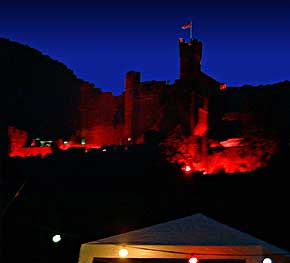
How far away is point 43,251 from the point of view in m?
12.6

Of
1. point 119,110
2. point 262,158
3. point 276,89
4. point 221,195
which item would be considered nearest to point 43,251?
point 221,195

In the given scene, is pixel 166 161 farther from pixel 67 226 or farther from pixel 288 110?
pixel 288 110

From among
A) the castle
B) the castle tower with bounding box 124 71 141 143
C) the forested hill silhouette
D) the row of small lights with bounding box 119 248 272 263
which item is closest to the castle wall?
the castle

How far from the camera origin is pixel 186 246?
6.04 meters

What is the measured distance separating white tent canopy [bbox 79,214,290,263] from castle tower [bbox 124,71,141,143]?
3014cm

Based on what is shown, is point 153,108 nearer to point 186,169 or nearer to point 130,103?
point 130,103

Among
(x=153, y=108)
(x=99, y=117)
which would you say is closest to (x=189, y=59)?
(x=153, y=108)

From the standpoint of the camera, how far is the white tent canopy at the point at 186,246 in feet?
19.7

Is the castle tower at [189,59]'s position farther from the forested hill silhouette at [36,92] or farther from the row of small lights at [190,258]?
the row of small lights at [190,258]

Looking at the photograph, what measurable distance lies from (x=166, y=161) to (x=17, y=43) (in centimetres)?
5299

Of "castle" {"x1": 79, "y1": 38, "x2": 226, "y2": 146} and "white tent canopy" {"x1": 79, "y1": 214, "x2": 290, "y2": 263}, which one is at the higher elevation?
"castle" {"x1": 79, "y1": 38, "x2": 226, "y2": 146}

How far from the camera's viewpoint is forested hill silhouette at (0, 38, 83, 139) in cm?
5366

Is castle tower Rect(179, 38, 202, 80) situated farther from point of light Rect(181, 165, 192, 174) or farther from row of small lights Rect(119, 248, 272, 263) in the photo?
row of small lights Rect(119, 248, 272, 263)

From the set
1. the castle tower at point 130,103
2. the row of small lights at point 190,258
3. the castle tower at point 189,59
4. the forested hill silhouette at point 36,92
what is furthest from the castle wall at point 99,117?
the row of small lights at point 190,258
